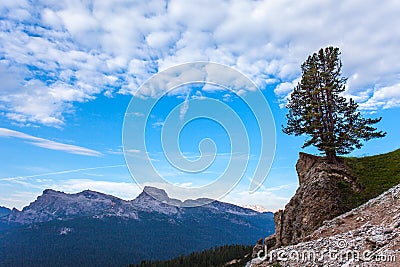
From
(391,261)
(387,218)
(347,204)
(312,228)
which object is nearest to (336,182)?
(347,204)

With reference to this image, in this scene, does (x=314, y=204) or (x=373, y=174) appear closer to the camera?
(x=314, y=204)

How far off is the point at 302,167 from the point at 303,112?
8.88 metres

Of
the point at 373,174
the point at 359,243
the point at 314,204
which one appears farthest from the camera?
the point at 373,174

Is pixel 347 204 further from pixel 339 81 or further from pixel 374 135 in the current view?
pixel 339 81

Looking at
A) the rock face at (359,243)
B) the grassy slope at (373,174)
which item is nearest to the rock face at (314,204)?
the grassy slope at (373,174)

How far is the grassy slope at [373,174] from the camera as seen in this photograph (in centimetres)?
3325

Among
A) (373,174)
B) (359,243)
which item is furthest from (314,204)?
(359,243)

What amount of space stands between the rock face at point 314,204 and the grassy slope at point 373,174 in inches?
38.7

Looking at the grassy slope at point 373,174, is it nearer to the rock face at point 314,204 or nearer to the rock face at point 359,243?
the rock face at point 314,204

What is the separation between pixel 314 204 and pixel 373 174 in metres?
9.85

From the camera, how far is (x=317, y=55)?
43.8 meters

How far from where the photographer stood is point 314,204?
111 ft

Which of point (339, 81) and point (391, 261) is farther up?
point (339, 81)

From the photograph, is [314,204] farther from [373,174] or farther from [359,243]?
[359,243]
